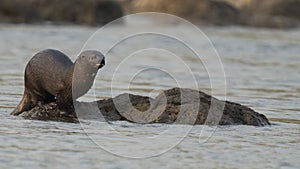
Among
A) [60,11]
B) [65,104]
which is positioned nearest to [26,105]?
[65,104]

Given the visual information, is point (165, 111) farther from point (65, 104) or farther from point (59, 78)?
point (59, 78)

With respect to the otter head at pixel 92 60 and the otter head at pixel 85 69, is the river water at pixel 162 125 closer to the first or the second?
the otter head at pixel 85 69

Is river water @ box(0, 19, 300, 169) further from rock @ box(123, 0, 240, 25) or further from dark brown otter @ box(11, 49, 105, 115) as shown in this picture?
rock @ box(123, 0, 240, 25)

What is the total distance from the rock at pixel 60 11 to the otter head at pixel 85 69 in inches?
829

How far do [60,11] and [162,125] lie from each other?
931 inches

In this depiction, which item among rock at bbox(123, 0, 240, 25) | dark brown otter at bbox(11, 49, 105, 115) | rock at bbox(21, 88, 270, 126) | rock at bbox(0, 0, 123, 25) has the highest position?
rock at bbox(123, 0, 240, 25)

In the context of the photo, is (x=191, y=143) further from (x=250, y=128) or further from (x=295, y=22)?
(x=295, y=22)

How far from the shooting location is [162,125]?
11.0m

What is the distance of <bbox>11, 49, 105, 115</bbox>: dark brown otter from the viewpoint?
1072 cm

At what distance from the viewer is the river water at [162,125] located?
8992mm

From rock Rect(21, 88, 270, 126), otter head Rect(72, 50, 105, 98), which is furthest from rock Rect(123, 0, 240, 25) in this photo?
otter head Rect(72, 50, 105, 98)

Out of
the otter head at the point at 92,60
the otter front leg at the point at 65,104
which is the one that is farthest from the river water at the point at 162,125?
the otter head at the point at 92,60

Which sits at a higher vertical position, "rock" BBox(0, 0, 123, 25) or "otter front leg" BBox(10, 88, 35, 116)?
"rock" BBox(0, 0, 123, 25)

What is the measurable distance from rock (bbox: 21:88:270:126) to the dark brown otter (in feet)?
0.54
